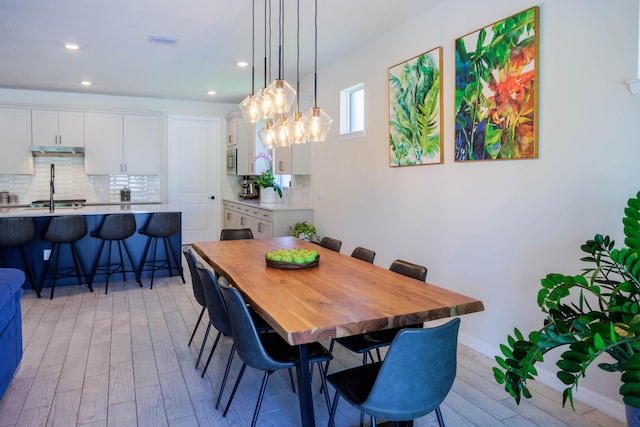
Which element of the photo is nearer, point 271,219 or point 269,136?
point 269,136

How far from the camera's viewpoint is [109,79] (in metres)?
5.93

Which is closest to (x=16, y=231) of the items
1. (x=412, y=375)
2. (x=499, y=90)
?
(x=412, y=375)

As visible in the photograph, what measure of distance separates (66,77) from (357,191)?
432cm

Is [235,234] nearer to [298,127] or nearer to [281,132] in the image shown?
[281,132]

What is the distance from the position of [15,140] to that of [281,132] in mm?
5369

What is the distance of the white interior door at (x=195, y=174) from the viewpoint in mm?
7594

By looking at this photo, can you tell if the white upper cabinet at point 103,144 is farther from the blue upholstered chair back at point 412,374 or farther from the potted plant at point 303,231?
the blue upholstered chair back at point 412,374

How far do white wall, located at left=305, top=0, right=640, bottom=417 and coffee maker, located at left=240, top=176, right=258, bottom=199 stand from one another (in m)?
3.49

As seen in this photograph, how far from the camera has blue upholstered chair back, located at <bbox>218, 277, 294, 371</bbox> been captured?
1887 mm

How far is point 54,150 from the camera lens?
6414mm

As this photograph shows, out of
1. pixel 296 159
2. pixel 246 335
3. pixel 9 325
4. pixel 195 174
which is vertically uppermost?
pixel 296 159

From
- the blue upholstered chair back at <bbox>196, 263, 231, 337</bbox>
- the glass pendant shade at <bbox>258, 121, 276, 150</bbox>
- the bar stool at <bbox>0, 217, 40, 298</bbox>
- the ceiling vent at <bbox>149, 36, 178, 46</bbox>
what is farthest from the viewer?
the bar stool at <bbox>0, 217, 40, 298</bbox>

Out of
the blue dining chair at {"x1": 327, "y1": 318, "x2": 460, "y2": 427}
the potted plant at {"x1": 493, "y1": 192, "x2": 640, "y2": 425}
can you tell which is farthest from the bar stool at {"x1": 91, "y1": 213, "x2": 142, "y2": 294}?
the potted plant at {"x1": 493, "y1": 192, "x2": 640, "y2": 425}

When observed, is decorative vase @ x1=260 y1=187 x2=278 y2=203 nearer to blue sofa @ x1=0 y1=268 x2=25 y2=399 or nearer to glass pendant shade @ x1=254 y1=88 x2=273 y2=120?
glass pendant shade @ x1=254 y1=88 x2=273 y2=120
